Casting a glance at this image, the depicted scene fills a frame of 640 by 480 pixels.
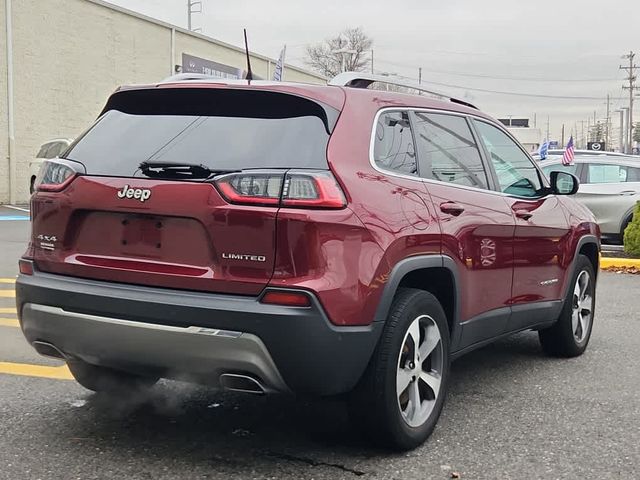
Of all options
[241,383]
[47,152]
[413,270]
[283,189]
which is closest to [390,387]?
[413,270]

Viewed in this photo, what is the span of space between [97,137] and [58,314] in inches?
36.1

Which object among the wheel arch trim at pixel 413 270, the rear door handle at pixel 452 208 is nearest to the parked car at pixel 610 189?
the rear door handle at pixel 452 208

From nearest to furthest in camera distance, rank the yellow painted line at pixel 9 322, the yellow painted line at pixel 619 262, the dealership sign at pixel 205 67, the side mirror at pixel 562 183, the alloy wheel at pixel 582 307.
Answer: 1. the side mirror at pixel 562 183
2. the alloy wheel at pixel 582 307
3. the yellow painted line at pixel 9 322
4. the yellow painted line at pixel 619 262
5. the dealership sign at pixel 205 67

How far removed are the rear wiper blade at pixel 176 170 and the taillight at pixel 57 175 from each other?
1.29ft

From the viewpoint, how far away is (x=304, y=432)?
400 cm

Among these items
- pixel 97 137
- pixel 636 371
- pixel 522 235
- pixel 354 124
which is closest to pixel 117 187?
pixel 97 137

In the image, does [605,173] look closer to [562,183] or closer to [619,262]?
[619,262]

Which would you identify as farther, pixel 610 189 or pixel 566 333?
pixel 610 189

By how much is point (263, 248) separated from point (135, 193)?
0.67 m

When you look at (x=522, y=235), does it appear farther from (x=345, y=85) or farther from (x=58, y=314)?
(x=58, y=314)

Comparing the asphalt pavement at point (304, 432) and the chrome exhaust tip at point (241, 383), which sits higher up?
the chrome exhaust tip at point (241, 383)

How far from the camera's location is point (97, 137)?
381 centimetres

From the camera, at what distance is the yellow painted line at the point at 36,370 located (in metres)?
4.99

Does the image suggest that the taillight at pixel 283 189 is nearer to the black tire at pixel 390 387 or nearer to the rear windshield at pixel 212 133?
the rear windshield at pixel 212 133
